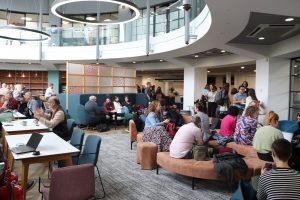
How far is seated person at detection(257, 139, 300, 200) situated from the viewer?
7.32 feet

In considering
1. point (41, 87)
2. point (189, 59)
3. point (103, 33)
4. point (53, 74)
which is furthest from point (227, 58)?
point (41, 87)

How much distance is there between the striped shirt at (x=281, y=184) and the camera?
2229mm

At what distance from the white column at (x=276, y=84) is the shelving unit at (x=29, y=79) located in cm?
1576

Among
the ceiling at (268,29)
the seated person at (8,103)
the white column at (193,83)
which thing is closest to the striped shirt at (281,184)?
the ceiling at (268,29)

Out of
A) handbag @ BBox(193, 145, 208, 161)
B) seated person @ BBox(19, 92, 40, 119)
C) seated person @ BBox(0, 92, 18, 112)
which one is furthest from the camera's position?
seated person @ BBox(19, 92, 40, 119)

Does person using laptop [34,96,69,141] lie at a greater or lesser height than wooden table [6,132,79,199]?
greater

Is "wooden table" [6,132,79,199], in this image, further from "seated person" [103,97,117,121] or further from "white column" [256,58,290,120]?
"white column" [256,58,290,120]

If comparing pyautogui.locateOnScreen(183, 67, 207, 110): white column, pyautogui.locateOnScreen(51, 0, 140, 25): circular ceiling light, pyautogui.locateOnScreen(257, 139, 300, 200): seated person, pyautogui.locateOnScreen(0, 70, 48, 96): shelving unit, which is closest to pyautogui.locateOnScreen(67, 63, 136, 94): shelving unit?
pyautogui.locateOnScreen(183, 67, 207, 110): white column

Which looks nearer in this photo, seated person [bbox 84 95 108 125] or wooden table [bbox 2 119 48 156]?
wooden table [bbox 2 119 48 156]

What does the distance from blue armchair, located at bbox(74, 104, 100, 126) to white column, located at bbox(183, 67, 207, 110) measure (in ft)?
19.7

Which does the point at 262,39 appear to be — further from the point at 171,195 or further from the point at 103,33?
the point at 103,33

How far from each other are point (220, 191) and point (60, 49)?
14.0 metres

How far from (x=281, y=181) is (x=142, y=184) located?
9.50 feet

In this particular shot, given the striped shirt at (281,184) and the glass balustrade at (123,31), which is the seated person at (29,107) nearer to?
the glass balustrade at (123,31)
